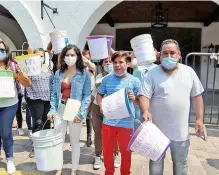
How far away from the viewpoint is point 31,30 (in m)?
6.58

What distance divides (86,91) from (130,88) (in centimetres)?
60

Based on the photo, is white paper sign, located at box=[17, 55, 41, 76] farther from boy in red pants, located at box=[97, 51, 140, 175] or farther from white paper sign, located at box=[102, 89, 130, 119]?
white paper sign, located at box=[102, 89, 130, 119]

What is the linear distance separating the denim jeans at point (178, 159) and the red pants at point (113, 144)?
12.9 inches

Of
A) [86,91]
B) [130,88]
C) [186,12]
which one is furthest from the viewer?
[186,12]

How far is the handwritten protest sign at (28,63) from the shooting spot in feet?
10.4

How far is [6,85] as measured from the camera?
10.1 feet

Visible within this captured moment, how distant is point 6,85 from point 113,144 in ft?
4.85

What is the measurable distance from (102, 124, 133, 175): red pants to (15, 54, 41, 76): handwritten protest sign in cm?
121

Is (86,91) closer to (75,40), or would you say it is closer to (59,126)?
(59,126)

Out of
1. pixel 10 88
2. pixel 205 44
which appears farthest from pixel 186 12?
pixel 10 88

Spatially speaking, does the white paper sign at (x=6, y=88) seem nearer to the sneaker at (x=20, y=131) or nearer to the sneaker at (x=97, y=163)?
the sneaker at (x=97, y=163)

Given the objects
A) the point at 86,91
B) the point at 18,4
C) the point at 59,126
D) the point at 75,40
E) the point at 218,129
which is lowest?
the point at 218,129

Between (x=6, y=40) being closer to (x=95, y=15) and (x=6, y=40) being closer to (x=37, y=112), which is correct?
(x=95, y=15)

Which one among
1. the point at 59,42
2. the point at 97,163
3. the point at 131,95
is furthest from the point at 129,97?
the point at 59,42
